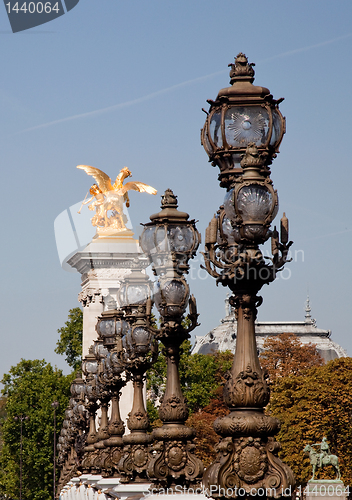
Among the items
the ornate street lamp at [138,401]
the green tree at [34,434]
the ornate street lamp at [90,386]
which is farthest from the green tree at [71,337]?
the ornate street lamp at [138,401]

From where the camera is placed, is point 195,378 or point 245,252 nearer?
point 245,252

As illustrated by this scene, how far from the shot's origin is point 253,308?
10562mm

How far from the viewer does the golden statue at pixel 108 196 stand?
70.5 m

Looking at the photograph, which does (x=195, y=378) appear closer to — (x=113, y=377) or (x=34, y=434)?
(x=34, y=434)

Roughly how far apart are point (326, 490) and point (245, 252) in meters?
34.9

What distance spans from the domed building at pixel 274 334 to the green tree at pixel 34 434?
50.3 m

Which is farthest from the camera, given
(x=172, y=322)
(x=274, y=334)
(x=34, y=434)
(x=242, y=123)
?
(x=274, y=334)

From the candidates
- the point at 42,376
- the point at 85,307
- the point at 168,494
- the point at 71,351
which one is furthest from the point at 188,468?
the point at 71,351

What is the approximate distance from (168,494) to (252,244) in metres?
5.36

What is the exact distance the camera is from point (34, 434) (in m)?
78.9

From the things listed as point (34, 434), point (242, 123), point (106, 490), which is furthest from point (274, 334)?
point (242, 123)

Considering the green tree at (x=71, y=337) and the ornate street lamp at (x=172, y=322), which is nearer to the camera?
the ornate street lamp at (x=172, y=322)

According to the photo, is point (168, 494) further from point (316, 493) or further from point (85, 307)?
point (85, 307)

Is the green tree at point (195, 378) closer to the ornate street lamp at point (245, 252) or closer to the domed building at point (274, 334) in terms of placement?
the domed building at point (274, 334)
